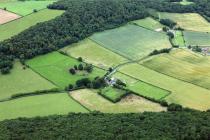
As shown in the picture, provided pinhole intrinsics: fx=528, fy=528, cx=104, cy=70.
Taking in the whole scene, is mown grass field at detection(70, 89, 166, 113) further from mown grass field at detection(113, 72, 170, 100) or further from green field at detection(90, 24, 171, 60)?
green field at detection(90, 24, 171, 60)

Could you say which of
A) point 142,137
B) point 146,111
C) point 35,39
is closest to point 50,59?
point 35,39

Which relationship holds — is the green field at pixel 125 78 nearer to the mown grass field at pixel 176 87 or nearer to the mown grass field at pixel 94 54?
the mown grass field at pixel 176 87

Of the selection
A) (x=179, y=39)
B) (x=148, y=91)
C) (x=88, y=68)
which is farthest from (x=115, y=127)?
(x=179, y=39)

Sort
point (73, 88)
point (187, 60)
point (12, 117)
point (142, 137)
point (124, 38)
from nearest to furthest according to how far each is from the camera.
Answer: point (142, 137) → point (12, 117) → point (73, 88) → point (187, 60) → point (124, 38)

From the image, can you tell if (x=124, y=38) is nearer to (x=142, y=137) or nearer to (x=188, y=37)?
(x=188, y=37)

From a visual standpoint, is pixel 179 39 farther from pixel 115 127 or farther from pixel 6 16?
pixel 115 127
